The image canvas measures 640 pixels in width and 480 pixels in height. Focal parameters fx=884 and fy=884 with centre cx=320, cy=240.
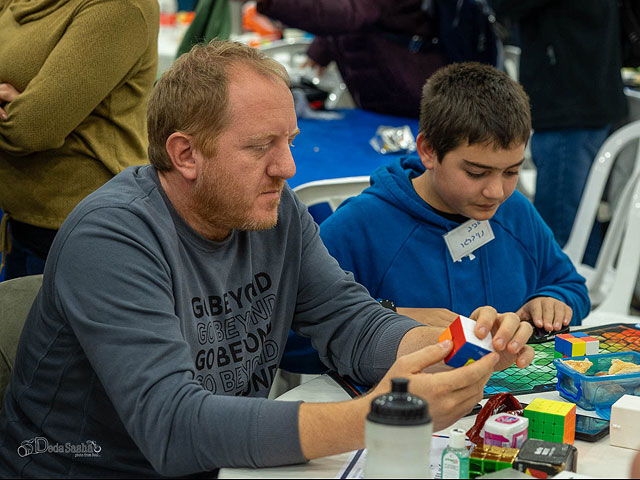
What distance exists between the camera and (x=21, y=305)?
1852mm

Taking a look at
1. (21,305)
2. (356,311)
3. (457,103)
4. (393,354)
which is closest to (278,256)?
(356,311)

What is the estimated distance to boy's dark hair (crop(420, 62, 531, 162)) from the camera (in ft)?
7.25

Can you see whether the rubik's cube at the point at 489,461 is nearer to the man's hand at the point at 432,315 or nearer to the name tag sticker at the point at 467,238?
the man's hand at the point at 432,315

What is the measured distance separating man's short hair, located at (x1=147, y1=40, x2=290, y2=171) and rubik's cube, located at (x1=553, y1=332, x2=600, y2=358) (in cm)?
78

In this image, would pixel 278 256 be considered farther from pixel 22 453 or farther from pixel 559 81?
pixel 559 81

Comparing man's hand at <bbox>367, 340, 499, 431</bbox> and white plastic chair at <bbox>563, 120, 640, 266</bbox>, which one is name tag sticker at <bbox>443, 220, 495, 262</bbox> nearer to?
man's hand at <bbox>367, 340, 499, 431</bbox>

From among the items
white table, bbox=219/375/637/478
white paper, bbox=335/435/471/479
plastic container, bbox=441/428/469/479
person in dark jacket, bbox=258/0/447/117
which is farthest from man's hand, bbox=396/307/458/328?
person in dark jacket, bbox=258/0/447/117

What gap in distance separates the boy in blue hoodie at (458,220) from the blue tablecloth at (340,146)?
0.90 metres

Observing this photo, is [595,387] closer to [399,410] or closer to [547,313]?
[547,313]

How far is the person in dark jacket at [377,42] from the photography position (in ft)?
13.2

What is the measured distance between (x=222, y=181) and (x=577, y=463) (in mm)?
802

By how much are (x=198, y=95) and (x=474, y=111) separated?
33.8 inches

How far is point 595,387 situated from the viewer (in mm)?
1651

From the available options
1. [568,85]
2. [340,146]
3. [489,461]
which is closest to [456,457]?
[489,461]
